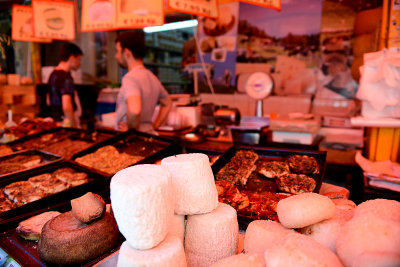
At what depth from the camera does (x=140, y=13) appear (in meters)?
3.19

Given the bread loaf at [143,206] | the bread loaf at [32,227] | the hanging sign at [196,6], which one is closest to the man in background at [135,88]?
the hanging sign at [196,6]

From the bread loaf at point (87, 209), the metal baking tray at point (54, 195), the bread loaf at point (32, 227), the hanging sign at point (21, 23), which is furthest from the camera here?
the hanging sign at point (21, 23)

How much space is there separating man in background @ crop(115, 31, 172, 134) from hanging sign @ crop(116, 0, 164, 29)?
0.45 ft

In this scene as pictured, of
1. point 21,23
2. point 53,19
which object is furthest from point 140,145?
point 21,23

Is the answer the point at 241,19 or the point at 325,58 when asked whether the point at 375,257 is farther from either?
the point at 241,19

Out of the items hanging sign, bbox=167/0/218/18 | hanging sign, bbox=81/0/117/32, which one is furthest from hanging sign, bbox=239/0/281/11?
hanging sign, bbox=81/0/117/32

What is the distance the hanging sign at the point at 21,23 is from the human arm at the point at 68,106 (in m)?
1.53

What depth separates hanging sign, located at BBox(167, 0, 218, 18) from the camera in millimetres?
3029

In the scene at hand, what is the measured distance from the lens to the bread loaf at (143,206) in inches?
32.0

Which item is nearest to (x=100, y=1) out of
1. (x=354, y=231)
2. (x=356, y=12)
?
(x=354, y=231)

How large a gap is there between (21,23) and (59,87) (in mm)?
1471

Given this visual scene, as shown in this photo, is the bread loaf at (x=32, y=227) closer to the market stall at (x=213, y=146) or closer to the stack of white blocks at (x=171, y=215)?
the market stall at (x=213, y=146)

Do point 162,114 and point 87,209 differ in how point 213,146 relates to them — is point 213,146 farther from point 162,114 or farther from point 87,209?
point 87,209

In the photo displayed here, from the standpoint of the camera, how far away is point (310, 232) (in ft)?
3.28
